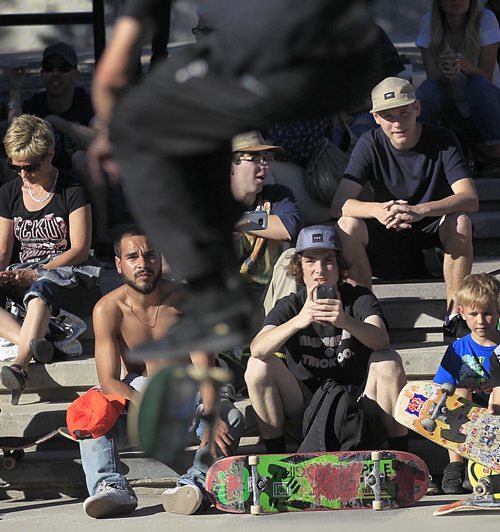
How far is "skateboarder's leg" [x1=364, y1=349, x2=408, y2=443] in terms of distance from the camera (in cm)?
608

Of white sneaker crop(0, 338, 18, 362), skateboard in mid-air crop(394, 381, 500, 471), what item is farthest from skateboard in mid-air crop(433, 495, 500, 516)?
white sneaker crop(0, 338, 18, 362)

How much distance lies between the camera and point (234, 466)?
6020 millimetres

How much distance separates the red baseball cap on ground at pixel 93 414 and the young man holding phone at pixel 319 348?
0.66 meters

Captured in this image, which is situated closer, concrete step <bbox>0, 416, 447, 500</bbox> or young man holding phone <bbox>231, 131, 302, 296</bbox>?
concrete step <bbox>0, 416, 447, 500</bbox>

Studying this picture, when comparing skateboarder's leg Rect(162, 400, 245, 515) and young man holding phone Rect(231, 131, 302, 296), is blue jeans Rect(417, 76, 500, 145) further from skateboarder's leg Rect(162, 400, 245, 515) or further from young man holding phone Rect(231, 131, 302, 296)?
skateboarder's leg Rect(162, 400, 245, 515)

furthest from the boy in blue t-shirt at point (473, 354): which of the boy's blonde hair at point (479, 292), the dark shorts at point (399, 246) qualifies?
the dark shorts at point (399, 246)

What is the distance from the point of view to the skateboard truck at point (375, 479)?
5955mm

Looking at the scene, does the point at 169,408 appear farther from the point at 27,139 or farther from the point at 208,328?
the point at 27,139

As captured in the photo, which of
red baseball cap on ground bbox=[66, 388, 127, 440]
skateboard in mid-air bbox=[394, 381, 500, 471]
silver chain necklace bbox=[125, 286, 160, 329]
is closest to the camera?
skateboard in mid-air bbox=[394, 381, 500, 471]

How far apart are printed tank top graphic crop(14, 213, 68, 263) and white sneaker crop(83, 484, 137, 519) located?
1.50 m

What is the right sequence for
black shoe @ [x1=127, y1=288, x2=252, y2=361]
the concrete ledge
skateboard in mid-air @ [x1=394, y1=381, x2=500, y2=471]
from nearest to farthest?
1. black shoe @ [x1=127, y1=288, x2=252, y2=361]
2. skateboard in mid-air @ [x1=394, y1=381, x2=500, y2=471]
3. the concrete ledge

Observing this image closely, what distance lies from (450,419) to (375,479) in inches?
17.7

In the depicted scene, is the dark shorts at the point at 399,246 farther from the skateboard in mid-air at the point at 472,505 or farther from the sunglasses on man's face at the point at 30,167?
the sunglasses on man's face at the point at 30,167

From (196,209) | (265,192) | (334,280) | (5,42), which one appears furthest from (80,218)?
(5,42)
